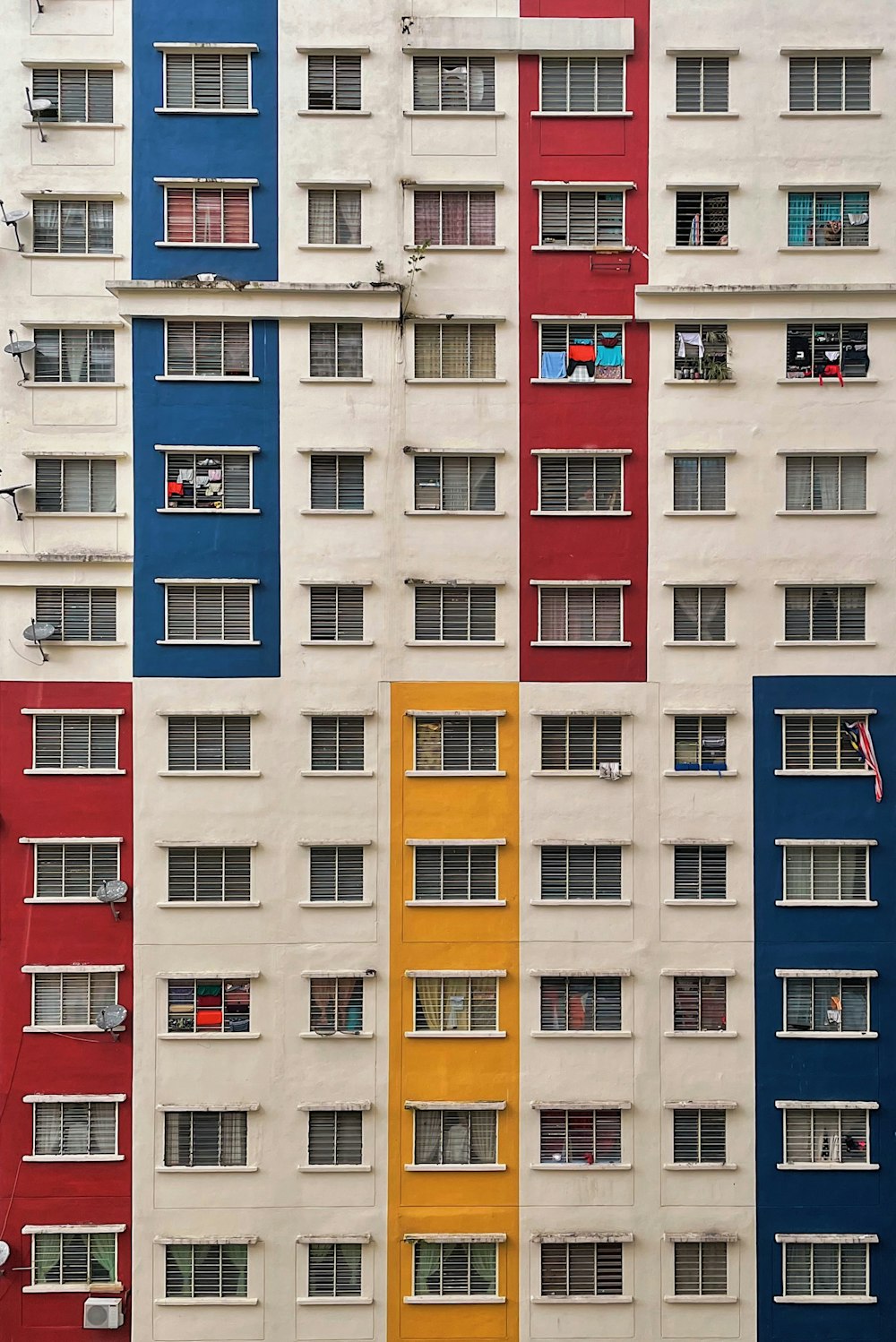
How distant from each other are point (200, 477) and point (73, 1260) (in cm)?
1407

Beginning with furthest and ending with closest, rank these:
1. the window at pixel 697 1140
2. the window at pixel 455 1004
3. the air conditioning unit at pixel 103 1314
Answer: the window at pixel 455 1004 → the window at pixel 697 1140 → the air conditioning unit at pixel 103 1314

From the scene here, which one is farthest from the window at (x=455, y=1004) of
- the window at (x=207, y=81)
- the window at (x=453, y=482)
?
the window at (x=207, y=81)

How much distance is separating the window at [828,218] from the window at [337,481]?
890cm

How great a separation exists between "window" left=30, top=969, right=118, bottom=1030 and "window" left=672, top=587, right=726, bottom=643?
1197 centimetres

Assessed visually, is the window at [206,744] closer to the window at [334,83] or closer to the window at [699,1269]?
the window at [334,83]

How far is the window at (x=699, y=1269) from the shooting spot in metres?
15.9

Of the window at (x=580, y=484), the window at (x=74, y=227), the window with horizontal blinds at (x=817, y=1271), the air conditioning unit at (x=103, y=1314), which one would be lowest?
the air conditioning unit at (x=103, y=1314)

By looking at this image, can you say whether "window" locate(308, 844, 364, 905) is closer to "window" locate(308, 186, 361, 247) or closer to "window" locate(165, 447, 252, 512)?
"window" locate(165, 447, 252, 512)

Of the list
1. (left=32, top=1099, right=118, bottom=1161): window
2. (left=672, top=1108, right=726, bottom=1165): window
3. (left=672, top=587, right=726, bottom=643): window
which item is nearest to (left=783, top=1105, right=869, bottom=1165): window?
(left=672, top=1108, right=726, bottom=1165): window

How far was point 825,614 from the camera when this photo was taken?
16.4 m

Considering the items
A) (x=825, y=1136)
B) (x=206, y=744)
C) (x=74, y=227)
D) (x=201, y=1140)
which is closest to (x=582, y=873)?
(x=825, y=1136)

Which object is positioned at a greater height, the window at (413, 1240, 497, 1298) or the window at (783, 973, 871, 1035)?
the window at (783, 973, 871, 1035)

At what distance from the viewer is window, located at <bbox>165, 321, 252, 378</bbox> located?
53.7ft

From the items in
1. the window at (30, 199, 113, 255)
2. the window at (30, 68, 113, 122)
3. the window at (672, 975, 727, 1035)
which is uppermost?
the window at (30, 68, 113, 122)
